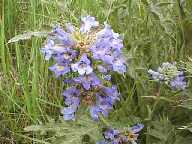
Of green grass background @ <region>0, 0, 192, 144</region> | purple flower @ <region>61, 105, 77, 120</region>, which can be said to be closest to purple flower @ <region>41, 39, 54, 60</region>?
purple flower @ <region>61, 105, 77, 120</region>

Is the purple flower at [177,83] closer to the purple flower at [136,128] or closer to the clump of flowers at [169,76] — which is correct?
the clump of flowers at [169,76]

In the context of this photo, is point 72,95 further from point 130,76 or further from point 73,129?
point 130,76

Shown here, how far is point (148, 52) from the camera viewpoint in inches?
91.9

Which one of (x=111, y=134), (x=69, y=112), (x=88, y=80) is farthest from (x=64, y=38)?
(x=111, y=134)

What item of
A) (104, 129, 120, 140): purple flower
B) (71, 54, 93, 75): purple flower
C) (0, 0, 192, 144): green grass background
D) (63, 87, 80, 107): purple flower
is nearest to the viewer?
(71, 54, 93, 75): purple flower

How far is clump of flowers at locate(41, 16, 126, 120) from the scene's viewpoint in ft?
5.48

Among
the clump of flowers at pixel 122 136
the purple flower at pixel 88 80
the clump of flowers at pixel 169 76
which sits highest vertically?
the purple flower at pixel 88 80

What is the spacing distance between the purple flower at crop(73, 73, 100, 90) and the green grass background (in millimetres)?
237

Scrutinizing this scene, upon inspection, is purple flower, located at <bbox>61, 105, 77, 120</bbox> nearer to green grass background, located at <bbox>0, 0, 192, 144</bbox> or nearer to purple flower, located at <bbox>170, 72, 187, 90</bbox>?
green grass background, located at <bbox>0, 0, 192, 144</bbox>

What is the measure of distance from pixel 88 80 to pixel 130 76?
A: 0.44 meters

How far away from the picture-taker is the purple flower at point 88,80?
168 cm

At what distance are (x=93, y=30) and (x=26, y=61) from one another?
0.90 metres

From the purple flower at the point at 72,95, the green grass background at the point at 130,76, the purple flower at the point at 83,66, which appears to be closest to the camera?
the purple flower at the point at 83,66

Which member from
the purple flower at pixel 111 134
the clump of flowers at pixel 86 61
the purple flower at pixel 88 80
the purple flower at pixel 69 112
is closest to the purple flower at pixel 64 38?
the clump of flowers at pixel 86 61
